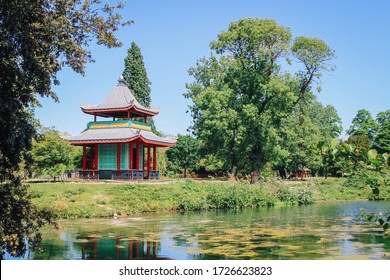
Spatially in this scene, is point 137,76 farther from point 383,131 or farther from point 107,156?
point 383,131

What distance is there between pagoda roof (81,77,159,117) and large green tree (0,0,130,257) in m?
20.5

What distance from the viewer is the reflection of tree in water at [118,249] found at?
11718mm

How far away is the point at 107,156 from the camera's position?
31.5m

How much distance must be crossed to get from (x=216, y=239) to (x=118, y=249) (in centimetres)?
313

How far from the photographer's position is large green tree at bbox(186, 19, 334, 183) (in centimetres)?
3300

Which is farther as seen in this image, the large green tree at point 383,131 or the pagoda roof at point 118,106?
Answer: the large green tree at point 383,131

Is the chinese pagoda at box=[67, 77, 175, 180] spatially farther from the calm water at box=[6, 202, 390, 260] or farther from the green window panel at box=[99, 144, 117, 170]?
the calm water at box=[6, 202, 390, 260]

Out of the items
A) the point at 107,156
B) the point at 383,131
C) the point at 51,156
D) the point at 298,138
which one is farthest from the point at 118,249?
the point at 383,131

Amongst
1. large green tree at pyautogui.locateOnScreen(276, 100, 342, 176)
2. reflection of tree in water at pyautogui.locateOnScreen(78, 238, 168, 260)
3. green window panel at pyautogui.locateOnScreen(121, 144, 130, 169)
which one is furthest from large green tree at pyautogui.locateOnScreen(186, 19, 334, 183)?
reflection of tree in water at pyautogui.locateOnScreen(78, 238, 168, 260)

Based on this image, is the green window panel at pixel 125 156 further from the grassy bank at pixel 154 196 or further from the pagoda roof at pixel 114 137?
the grassy bank at pixel 154 196

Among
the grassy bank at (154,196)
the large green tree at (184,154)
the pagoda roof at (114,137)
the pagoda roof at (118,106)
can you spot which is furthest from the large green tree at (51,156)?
the large green tree at (184,154)

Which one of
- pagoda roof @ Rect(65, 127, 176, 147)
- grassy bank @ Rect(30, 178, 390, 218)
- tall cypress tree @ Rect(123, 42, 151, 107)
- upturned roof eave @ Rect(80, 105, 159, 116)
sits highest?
tall cypress tree @ Rect(123, 42, 151, 107)

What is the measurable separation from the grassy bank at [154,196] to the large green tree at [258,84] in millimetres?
4864

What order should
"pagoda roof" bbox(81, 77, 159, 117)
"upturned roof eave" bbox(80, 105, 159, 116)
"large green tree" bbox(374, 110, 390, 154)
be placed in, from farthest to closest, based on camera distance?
"large green tree" bbox(374, 110, 390, 154) → "pagoda roof" bbox(81, 77, 159, 117) → "upturned roof eave" bbox(80, 105, 159, 116)
